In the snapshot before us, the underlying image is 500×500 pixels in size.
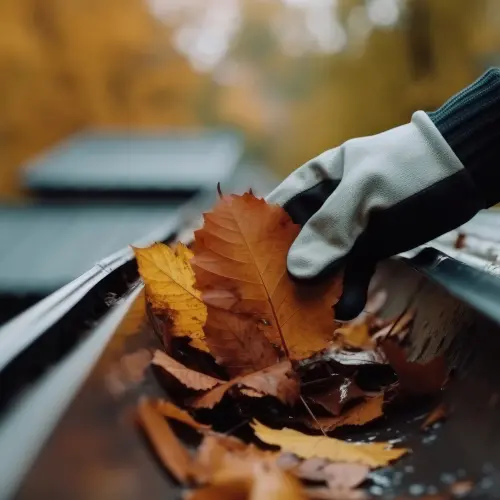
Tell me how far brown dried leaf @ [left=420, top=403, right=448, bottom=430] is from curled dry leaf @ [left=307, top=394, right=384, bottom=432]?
29 millimetres

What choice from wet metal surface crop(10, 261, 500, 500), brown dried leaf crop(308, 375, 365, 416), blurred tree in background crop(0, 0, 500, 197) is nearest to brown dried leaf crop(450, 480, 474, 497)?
wet metal surface crop(10, 261, 500, 500)

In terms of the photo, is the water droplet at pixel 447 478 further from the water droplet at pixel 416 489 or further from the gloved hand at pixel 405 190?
the gloved hand at pixel 405 190

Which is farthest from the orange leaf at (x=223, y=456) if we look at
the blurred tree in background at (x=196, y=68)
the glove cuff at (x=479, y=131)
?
the blurred tree in background at (x=196, y=68)

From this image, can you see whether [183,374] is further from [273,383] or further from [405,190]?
[405,190]

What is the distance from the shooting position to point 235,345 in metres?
0.34

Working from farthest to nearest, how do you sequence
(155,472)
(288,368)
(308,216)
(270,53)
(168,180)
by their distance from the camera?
(270,53) < (168,180) < (308,216) < (288,368) < (155,472)

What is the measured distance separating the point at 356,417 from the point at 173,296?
123mm

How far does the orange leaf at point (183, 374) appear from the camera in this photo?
300 millimetres

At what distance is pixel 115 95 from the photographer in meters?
2.62

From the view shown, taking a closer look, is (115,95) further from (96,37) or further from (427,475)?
(427,475)

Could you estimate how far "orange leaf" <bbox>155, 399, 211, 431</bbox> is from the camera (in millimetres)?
261

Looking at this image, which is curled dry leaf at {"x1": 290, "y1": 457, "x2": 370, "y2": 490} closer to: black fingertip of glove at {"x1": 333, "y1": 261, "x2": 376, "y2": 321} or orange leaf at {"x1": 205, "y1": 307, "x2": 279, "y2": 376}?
orange leaf at {"x1": 205, "y1": 307, "x2": 279, "y2": 376}

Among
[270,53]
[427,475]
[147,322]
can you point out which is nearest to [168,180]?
[270,53]

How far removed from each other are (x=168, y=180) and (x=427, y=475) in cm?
150
